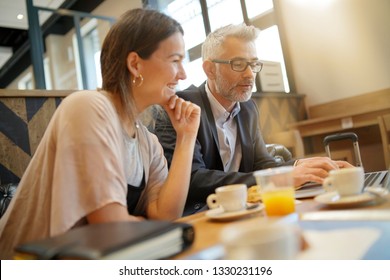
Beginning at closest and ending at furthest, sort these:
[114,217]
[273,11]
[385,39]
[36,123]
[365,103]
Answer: [114,217] < [36,123] < [385,39] < [365,103] < [273,11]

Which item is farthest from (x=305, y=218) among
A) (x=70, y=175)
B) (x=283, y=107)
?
(x=283, y=107)

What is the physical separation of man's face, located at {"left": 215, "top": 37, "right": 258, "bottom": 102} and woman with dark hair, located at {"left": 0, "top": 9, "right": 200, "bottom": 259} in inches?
15.9

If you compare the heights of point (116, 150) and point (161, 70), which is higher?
point (161, 70)

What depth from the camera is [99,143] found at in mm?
606

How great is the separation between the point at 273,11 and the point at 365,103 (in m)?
1.09

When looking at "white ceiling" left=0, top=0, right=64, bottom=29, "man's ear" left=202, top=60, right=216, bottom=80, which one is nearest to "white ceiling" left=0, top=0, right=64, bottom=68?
"white ceiling" left=0, top=0, right=64, bottom=29

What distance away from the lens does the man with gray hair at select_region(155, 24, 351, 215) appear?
3.64 ft

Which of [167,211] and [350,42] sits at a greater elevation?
[350,42]

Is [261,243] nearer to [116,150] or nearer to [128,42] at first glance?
[116,150]

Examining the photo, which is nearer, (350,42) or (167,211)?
(167,211)

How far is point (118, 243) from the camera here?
1.06 ft

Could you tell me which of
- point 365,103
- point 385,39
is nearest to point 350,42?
point 385,39

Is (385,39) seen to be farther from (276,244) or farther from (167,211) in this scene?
(276,244)

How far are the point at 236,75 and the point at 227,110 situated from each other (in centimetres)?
14
